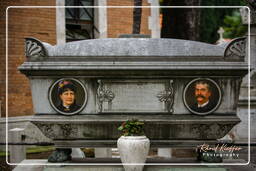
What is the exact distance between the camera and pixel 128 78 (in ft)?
16.0

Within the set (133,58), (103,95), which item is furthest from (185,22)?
(103,95)

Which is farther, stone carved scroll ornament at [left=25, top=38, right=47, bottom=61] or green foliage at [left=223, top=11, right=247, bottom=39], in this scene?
green foliage at [left=223, top=11, right=247, bottom=39]

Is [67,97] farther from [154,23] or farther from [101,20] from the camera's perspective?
[154,23]

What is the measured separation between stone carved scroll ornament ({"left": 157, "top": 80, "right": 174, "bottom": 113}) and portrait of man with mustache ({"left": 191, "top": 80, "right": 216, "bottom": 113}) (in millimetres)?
275

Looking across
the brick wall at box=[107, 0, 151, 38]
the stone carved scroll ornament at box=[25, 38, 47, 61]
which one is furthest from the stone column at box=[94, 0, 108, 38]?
the stone carved scroll ornament at box=[25, 38, 47, 61]

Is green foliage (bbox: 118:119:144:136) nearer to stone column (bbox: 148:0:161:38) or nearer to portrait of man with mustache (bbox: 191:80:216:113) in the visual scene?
portrait of man with mustache (bbox: 191:80:216:113)

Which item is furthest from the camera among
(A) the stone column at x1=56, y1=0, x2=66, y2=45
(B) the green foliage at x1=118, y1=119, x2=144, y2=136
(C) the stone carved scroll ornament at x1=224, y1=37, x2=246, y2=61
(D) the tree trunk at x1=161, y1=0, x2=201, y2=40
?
(D) the tree trunk at x1=161, y1=0, x2=201, y2=40

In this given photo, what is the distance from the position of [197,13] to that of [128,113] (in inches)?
294

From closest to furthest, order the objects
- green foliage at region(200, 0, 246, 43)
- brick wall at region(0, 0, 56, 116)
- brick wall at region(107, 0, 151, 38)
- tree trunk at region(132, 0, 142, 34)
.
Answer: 1. tree trunk at region(132, 0, 142, 34)
2. brick wall at region(0, 0, 56, 116)
3. brick wall at region(107, 0, 151, 38)
4. green foliage at region(200, 0, 246, 43)

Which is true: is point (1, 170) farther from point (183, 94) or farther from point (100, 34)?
point (100, 34)

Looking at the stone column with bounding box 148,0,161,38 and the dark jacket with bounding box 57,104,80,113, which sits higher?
the stone column with bounding box 148,0,161,38

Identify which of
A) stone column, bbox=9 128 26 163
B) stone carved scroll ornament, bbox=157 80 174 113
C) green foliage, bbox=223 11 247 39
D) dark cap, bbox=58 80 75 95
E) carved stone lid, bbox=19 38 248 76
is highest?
green foliage, bbox=223 11 247 39

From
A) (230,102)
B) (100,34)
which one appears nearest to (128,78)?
(230,102)

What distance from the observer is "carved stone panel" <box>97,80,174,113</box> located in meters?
4.90
